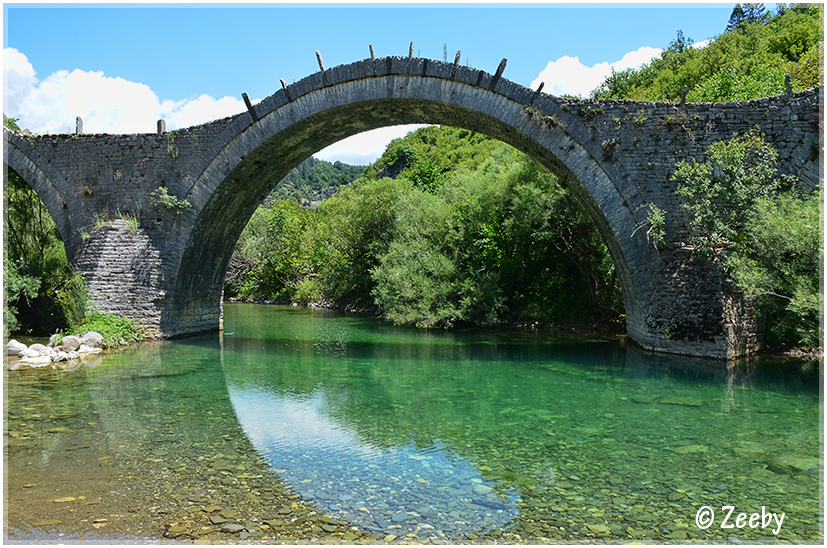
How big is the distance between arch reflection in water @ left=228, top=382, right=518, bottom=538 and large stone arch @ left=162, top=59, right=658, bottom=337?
23.7ft

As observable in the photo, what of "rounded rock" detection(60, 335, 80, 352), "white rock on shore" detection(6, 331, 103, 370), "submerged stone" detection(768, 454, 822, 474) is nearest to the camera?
"submerged stone" detection(768, 454, 822, 474)

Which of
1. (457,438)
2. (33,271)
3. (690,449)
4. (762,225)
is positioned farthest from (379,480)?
(33,271)

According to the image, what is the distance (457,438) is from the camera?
6.40m

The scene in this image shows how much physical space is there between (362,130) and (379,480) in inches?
446

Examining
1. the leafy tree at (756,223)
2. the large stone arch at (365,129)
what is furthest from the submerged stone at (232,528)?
the large stone arch at (365,129)

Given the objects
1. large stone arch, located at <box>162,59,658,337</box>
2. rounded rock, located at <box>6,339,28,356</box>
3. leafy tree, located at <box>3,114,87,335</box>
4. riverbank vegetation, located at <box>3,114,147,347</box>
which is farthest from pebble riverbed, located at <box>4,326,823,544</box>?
leafy tree, located at <box>3,114,87,335</box>

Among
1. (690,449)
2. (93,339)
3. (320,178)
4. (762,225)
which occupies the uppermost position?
(320,178)

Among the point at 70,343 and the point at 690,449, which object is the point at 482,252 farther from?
the point at 690,449

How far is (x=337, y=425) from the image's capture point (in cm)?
700

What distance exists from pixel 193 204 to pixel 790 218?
38.9ft

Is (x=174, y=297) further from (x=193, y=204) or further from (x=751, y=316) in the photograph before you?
(x=751, y=316)

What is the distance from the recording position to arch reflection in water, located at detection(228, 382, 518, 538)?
4288 mm

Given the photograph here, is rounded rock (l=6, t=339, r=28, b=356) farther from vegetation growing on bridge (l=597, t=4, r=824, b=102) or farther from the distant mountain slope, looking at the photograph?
the distant mountain slope

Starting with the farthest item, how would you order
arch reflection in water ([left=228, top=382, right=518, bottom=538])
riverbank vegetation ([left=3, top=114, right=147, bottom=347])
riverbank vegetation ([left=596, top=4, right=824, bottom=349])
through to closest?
1. riverbank vegetation ([left=3, top=114, right=147, bottom=347])
2. riverbank vegetation ([left=596, top=4, right=824, bottom=349])
3. arch reflection in water ([left=228, top=382, right=518, bottom=538])
